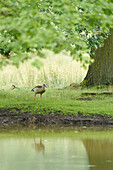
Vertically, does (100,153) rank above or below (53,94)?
below

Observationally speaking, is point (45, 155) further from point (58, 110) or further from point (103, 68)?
point (103, 68)

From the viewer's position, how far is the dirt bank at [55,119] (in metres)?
12.0

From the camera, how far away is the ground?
12.1 meters

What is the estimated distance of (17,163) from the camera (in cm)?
770

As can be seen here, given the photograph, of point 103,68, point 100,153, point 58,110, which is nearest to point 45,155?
point 100,153

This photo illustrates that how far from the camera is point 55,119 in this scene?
12.1m

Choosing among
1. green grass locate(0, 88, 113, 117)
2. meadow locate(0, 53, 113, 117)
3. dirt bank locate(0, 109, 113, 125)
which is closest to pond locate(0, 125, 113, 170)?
dirt bank locate(0, 109, 113, 125)

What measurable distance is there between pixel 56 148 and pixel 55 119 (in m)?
3.19

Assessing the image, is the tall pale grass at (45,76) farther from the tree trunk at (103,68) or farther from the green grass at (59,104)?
the green grass at (59,104)

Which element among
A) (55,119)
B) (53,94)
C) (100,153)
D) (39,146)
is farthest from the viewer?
(53,94)

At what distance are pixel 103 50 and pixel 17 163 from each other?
11.4 m

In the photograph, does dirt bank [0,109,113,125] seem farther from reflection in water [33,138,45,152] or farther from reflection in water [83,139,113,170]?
reflection in water [33,138,45,152]

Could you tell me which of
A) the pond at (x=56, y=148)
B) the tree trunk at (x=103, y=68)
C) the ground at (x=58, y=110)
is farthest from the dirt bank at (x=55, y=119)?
the tree trunk at (x=103, y=68)

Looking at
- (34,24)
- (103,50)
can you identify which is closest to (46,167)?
(34,24)
